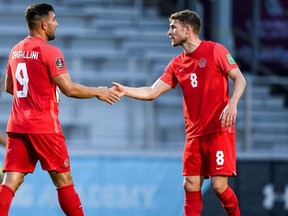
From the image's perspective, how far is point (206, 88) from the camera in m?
9.11

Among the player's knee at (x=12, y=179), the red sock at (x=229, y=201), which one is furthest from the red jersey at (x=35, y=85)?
the red sock at (x=229, y=201)

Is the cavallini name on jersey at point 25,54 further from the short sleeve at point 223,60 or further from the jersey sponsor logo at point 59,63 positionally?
the short sleeve at point 223,60

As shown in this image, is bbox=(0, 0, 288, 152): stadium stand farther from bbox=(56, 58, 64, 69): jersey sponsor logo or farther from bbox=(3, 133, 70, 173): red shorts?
bbox=(56, 58, 64, 69): jersey sponsor logo

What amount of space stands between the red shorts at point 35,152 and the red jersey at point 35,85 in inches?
2.7

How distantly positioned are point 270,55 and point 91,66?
3.33 metres

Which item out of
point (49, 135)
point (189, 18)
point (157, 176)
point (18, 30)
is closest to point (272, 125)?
point (157, 176)

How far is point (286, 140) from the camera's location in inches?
524

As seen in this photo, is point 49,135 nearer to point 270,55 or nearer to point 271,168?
point 271,168

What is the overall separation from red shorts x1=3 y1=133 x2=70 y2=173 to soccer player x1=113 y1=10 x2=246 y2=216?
2.98ft

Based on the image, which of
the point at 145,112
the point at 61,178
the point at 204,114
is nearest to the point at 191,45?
the point at 204,114

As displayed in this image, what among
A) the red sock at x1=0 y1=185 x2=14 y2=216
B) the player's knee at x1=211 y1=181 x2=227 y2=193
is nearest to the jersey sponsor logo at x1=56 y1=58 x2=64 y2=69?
the red sock at x1=0 y1=185 x2=14 y2=216

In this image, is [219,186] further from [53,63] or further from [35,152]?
[53,63]

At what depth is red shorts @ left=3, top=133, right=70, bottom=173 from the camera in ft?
28.1

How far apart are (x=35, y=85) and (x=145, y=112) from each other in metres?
3.90
